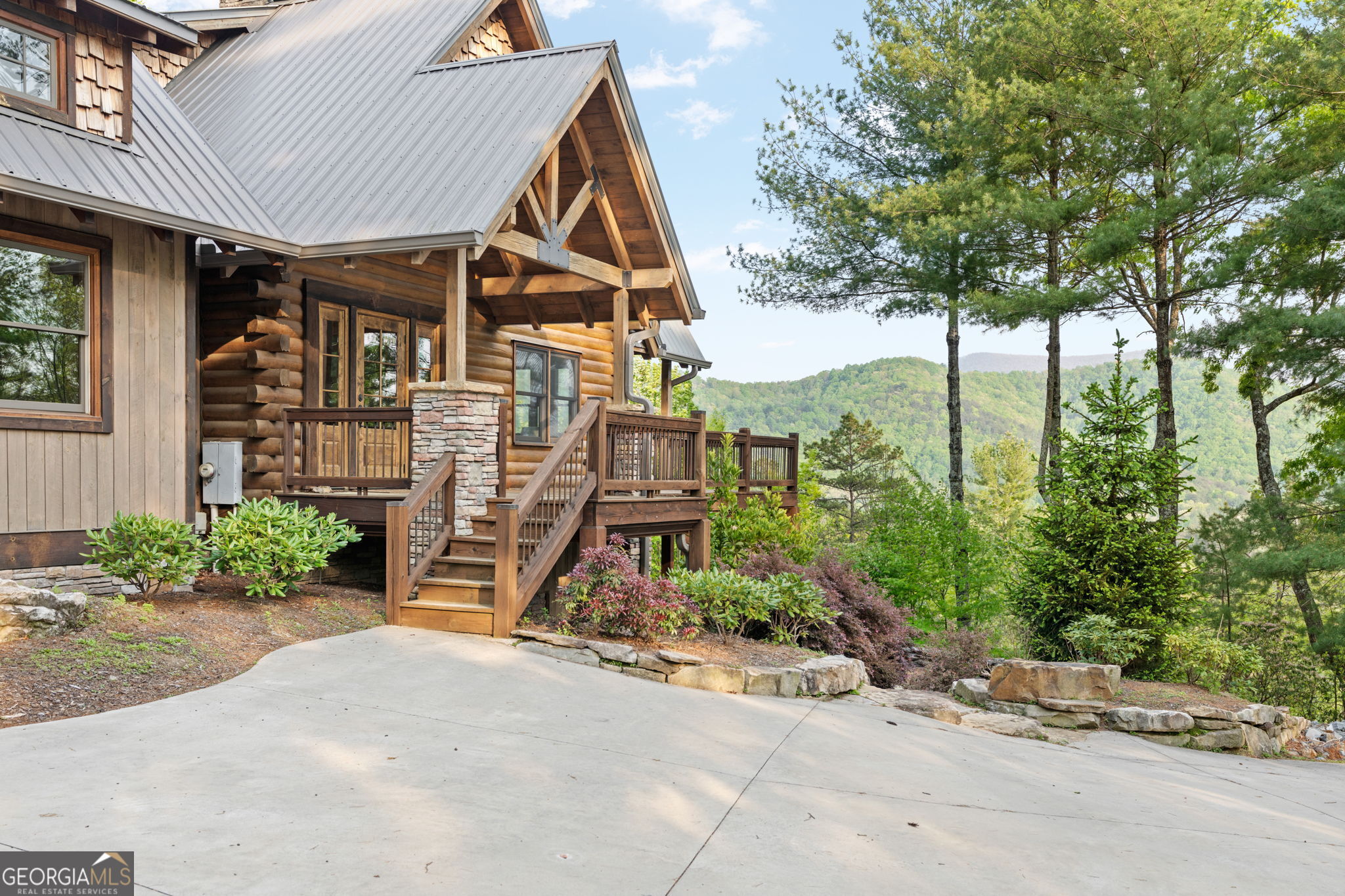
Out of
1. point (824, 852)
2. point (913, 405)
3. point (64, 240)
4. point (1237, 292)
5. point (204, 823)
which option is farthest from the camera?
point (913, 405)

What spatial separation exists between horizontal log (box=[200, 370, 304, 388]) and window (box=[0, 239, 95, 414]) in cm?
242

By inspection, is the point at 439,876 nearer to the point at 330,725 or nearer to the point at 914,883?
the point at 914,883

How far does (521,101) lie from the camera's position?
12.3m

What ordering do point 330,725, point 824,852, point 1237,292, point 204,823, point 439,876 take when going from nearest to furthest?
1. point 439,876
2. point 204,823
3. point 824,852
4. point 330,725
5. point 1237,292

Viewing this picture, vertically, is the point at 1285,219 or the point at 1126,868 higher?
the point at 1285,219

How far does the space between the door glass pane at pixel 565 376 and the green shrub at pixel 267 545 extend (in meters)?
7.58

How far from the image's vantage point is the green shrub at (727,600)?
10.6m

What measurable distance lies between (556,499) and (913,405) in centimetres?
7114

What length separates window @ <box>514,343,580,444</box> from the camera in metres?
16.1

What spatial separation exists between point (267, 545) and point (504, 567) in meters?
2.28

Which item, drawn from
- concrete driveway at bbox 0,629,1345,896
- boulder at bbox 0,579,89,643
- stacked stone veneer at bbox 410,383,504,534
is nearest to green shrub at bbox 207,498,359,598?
stacked stone veneer at bbox 410,383,504,534

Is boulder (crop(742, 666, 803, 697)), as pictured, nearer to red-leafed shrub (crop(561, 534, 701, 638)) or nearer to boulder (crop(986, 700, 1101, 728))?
red-leafed shrub (crop(561, 534, 701, 638))

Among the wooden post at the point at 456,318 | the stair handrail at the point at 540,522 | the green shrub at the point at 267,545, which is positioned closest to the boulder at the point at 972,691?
the stair handrail at the point at 540,522

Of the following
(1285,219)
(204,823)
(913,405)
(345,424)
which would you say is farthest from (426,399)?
(913,405)
